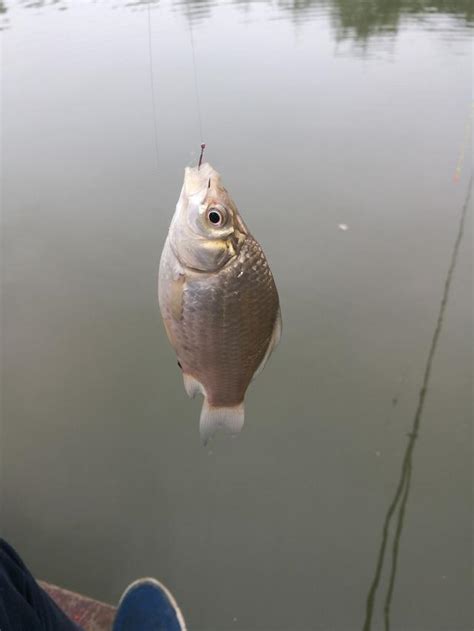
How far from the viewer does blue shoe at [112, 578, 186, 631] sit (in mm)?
2006

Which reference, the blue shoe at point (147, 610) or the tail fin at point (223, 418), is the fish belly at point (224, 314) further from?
the blue shoe at point (147, 610)

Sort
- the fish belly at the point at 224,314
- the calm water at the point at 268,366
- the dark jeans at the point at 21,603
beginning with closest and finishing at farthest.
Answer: the fish belly at the point at 224,314, the dark jeans at the point at 21,603, the calm water at the point at 268,366

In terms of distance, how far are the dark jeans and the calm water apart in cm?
102

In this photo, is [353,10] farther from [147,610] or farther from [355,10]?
[147,610]

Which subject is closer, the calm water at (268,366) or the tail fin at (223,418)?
the tail fin at (223,418)

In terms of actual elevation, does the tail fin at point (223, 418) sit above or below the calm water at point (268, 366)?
above

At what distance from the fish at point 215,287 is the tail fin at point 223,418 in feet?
0.36

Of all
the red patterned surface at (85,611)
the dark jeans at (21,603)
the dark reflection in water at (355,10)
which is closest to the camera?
the dark jeans at (21,603)

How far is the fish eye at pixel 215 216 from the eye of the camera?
1112 millimetres

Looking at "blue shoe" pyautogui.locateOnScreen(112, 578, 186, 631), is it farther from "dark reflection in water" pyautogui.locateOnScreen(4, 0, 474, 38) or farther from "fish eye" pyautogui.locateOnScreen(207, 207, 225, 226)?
"dark reflection in water" pyautogui.locateOnScreen(4, 0, 474, 38)

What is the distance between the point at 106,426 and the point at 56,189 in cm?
261

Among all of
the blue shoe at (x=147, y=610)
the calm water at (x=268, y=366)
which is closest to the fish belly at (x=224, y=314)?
the blue shoe at (x=147, y=610)

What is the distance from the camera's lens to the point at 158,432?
294 centimetres

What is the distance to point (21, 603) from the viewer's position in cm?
129
